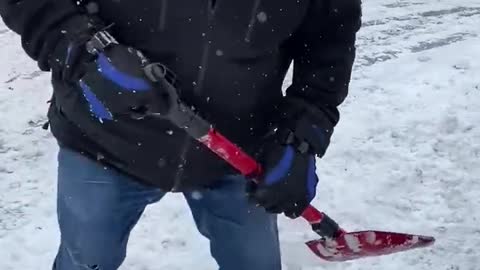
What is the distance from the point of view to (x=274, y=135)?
229 cm

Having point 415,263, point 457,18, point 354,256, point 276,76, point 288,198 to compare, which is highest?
point 276,76

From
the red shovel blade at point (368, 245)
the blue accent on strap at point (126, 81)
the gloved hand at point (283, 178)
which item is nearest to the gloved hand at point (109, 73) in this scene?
the blue accent on strap at point (126, 81)

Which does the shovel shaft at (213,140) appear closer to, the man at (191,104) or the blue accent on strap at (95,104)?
the man at (191,104)

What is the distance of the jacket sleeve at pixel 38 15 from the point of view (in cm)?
197

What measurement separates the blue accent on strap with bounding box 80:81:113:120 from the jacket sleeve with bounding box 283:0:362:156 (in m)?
0.55

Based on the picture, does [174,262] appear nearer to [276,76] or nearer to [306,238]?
[306,238]

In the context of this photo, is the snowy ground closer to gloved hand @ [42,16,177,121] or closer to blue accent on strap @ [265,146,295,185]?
blue accent on strap @ [265,146,295,185]

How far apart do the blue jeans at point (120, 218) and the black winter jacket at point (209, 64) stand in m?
0.05

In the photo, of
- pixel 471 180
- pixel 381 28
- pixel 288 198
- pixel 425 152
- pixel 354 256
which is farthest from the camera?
pixel 381 28

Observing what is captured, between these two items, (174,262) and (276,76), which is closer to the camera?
(276,76)

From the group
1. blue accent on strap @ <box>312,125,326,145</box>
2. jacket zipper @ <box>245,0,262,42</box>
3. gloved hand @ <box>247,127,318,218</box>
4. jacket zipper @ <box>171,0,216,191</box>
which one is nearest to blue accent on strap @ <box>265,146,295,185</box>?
gloved hand @ <box>247,127,318,218</box>

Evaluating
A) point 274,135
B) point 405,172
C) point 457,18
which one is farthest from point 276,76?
point 457,18

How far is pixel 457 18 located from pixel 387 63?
60.6 inches

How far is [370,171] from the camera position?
421 cm
